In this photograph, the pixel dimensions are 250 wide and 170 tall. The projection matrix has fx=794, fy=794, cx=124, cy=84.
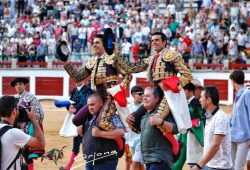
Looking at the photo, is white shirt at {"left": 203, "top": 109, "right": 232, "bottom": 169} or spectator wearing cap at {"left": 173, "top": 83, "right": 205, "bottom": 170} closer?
white shirt at {"left": 203, "top": 109, "right": 232, "bottom": 169}

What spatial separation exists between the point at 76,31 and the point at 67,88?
6.37ft

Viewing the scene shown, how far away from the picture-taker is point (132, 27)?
1015 inches

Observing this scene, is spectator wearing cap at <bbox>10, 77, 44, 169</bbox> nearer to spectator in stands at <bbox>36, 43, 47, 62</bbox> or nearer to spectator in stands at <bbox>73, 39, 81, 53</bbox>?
spectator in stands at <bbox>73, 39, 81, 53</bbox>

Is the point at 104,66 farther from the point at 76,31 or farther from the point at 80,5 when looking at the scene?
the point at 80,5

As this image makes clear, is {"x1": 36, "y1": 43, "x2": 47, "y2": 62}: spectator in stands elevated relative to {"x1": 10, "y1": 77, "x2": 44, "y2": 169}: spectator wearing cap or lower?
lower

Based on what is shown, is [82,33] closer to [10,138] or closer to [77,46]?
[77,46]

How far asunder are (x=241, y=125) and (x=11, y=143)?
3343 mm

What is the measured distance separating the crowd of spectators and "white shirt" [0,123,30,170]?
1799 centimetres

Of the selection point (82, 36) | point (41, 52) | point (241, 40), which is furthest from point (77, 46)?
point (241, 40)

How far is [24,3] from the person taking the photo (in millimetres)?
29875

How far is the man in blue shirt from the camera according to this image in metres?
8.57

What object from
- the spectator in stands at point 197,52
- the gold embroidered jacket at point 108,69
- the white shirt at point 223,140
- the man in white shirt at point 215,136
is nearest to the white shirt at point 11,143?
the man in white shirt at point 215,136

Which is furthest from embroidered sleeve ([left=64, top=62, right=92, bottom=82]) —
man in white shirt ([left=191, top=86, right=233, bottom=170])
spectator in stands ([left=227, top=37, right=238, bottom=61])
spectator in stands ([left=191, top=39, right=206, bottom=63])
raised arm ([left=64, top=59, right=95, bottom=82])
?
spectator in stands ([left=191, top=39, right=206, bottom=63])

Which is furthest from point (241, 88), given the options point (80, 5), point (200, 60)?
point (80, 5)
